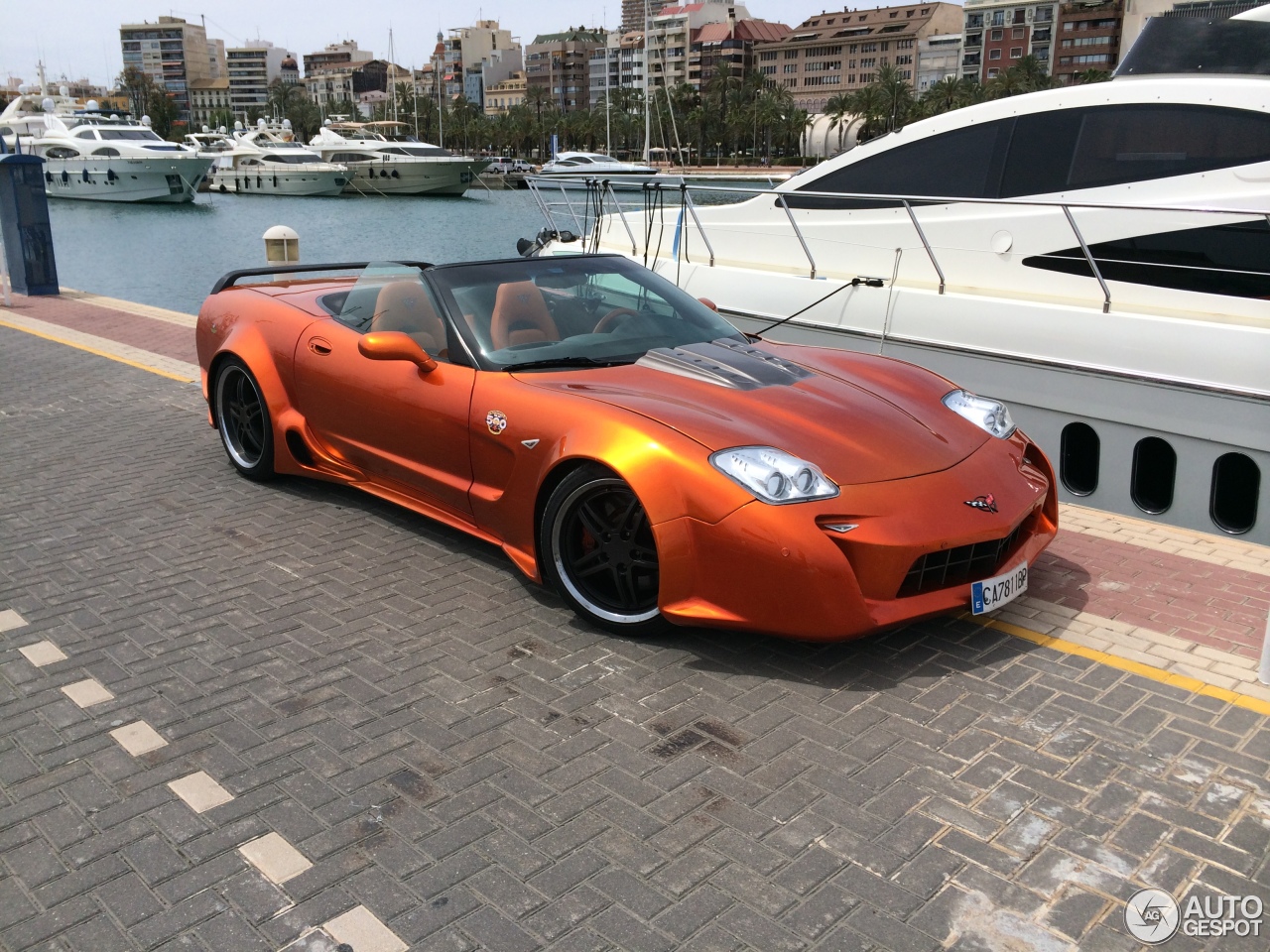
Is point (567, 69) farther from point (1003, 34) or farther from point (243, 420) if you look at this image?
point (243, 420)

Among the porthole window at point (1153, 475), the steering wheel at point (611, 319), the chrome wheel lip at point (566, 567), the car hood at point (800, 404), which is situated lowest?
the porthole window at point (1153, 475)

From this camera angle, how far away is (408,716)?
11.7 ft

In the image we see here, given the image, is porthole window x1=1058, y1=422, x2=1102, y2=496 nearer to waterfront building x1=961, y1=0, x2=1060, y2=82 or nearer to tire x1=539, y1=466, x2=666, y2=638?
tire x1=539, y1=466, x2=666, y2=638

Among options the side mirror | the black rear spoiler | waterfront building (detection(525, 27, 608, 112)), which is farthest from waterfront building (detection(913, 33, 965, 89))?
the side mirror

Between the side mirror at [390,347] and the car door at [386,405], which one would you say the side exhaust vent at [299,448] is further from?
the side mirror at [390,347]

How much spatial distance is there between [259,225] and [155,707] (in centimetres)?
4418

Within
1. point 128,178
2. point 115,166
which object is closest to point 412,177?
point 128,178

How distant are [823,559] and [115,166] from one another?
58.0 metres

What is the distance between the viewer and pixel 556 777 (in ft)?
10.5

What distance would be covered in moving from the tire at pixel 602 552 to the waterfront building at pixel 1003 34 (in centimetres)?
13284

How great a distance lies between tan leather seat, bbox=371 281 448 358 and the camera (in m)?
5.03

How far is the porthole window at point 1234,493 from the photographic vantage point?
5.96 metres

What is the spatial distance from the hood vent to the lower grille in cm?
104

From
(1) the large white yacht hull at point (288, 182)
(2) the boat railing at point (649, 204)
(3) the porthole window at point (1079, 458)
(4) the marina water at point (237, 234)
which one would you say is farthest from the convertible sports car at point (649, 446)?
(1) the large white yacht hull at point (288, 182)
